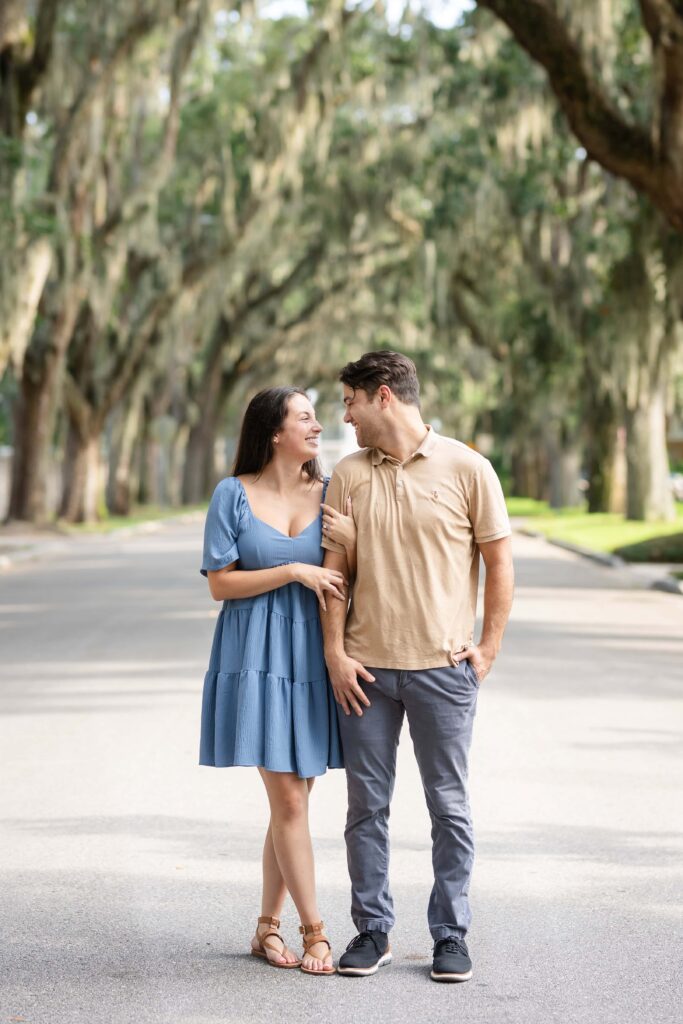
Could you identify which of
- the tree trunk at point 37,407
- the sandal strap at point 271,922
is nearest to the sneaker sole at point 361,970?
the sandal strap at point 271,922

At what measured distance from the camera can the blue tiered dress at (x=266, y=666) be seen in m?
4.65

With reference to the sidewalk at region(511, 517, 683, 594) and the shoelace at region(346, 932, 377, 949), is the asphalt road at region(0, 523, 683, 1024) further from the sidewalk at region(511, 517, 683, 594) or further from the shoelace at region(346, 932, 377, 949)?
the sidewalk at region(511, 517, 683, 594)

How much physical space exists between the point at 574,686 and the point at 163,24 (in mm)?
18808

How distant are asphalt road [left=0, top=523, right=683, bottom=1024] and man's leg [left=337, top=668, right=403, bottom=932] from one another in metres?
0.21

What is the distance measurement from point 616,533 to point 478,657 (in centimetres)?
2500

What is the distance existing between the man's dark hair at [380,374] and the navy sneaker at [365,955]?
5.17ft

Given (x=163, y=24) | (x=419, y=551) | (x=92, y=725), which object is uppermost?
(x=163, y=24)

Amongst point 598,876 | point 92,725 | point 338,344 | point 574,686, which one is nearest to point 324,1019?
point 598,876

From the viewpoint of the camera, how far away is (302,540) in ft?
15.6

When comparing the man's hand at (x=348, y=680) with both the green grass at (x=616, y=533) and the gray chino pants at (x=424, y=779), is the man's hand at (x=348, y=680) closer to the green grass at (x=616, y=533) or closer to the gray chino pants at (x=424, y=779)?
the gray chino pants at (x=424, y=779)

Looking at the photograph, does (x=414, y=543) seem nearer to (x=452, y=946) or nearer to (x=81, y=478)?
(x=452, y=946)

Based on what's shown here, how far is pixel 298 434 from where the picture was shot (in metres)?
4.82

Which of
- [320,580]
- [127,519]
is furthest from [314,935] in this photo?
[127,519]

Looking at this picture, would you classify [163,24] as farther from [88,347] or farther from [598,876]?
[598,876]
